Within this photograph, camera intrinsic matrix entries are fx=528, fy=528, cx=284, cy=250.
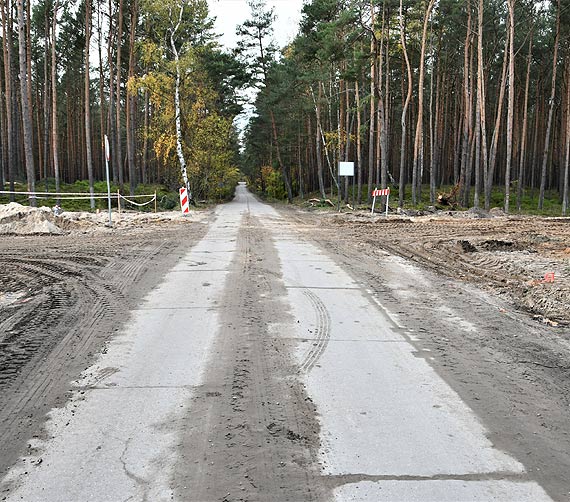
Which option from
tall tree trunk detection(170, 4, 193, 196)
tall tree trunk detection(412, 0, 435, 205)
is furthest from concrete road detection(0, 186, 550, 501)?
tall tree trunk detection(170, 4, 193, 196)

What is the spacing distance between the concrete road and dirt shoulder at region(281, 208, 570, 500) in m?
0.21

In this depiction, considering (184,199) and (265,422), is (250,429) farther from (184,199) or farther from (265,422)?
(184,199)

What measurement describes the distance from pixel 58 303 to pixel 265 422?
460cm

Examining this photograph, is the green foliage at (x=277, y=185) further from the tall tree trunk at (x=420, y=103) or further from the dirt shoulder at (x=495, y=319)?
the dirt shoulder at (x=495, y=319)

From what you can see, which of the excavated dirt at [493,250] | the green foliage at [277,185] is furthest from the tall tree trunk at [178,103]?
the green foliage at [277,185]

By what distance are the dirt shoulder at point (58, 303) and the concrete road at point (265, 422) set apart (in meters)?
0.22

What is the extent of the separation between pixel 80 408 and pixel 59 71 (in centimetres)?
4882

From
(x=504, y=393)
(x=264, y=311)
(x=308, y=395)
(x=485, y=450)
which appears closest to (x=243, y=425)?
(x=308, y=395)

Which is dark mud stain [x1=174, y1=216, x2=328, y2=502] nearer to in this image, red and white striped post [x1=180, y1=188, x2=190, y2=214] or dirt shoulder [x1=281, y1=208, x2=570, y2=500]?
dirt shoulder [x1=281, y1=208, x2=570, y2=500]

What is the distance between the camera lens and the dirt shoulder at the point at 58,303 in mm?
4043

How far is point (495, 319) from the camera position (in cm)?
662

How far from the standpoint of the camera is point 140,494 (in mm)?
2807

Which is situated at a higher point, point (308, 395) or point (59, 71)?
point (59, 71)

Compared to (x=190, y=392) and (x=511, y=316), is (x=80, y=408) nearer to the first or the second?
(x=190, y=392)
